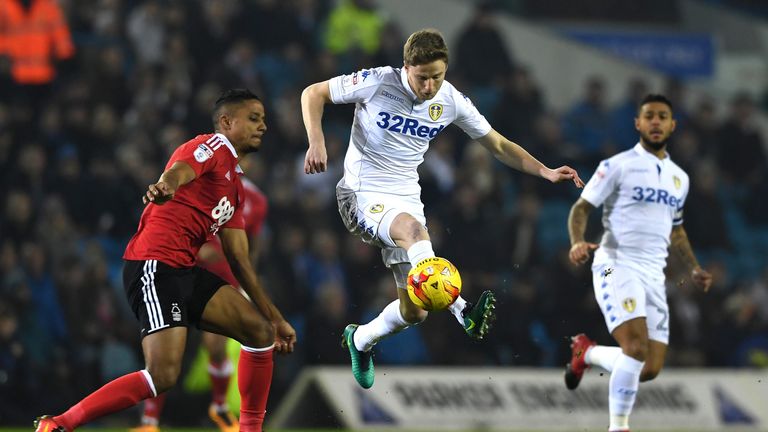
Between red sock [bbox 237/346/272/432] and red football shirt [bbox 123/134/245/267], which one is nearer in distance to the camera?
red football shirt [bbox 123/134/245/267]

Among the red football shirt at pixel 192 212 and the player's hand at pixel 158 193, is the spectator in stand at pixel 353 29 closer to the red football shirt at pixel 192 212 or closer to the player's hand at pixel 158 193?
the red football shirt at pixel 192 212

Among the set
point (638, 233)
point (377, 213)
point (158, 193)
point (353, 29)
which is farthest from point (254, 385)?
point (353, 29)

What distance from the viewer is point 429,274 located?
787 cm

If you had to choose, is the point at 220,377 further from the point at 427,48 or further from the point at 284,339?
the point at 427,48

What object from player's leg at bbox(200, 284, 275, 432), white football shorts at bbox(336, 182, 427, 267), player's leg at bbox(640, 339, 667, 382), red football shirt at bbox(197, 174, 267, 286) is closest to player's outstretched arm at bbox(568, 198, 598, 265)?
player's leg at bbox(640, 339, 667, 382)

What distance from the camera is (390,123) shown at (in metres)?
8.43

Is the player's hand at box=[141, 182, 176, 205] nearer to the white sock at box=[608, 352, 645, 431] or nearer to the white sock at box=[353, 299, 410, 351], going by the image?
the white sock at box=[353, 299, 410, 351]

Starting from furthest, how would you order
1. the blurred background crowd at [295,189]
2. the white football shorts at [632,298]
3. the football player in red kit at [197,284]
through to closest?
the blurred background crowd at [295,189] → the white football shorts at [632,298] → the football player in red kit at [197,284]

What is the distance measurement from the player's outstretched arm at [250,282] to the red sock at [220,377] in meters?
2.48

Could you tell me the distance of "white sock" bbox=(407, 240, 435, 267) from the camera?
7996 mm

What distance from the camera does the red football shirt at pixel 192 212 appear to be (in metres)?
7.68

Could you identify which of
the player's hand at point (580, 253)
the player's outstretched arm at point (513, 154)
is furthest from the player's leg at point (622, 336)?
the player's outstretched arm at point (513, 154)

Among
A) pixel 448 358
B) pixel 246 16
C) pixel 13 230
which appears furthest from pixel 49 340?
pixel 246 16

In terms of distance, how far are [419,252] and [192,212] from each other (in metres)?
1.42
